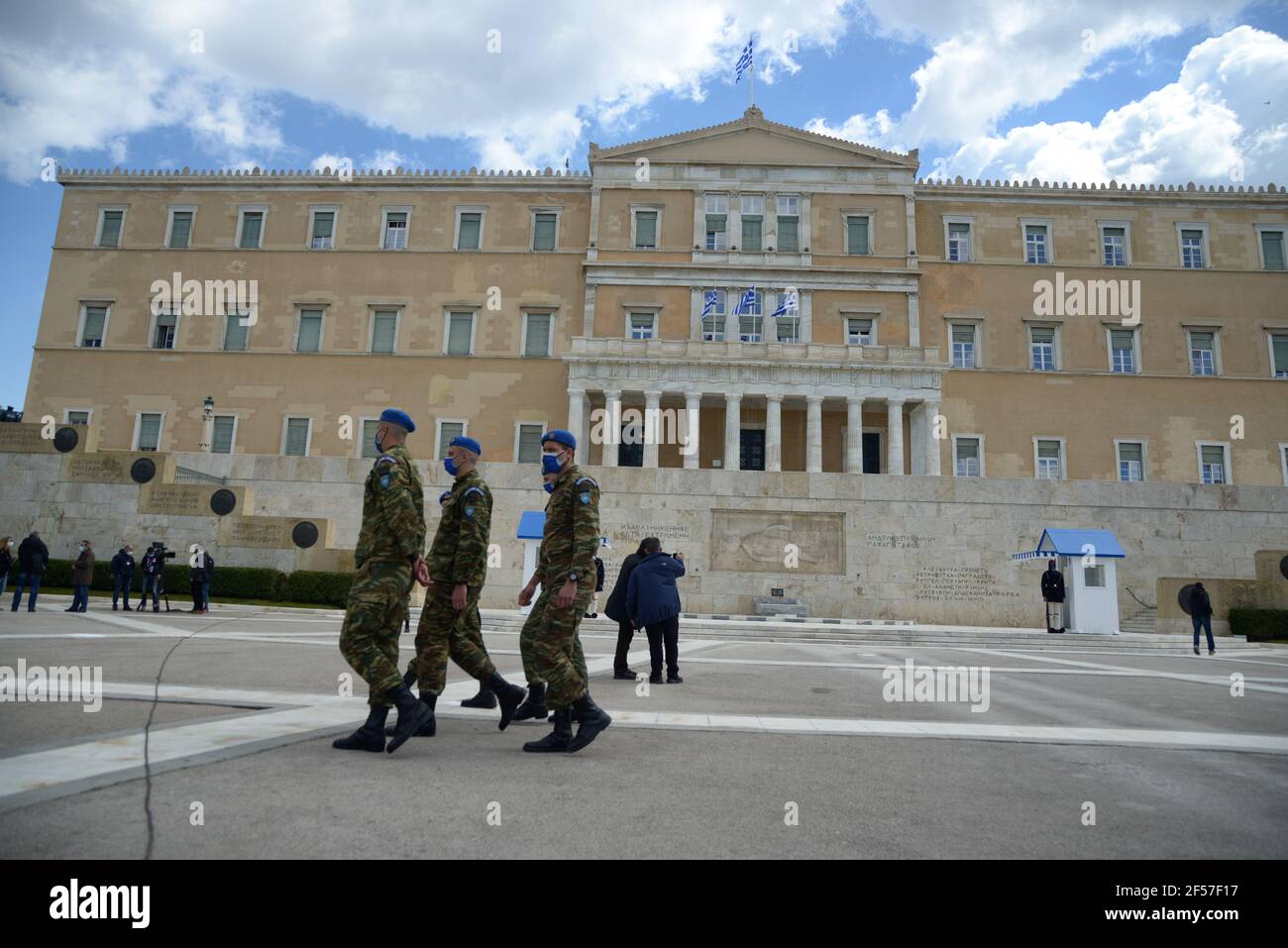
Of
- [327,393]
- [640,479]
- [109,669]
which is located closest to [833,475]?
[640,479]

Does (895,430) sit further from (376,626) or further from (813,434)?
(376,626)

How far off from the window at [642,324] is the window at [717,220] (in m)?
4.58

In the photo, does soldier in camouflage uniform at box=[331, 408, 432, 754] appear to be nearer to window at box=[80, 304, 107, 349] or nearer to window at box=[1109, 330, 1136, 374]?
window at box=[1109, 330, 1136, 374]

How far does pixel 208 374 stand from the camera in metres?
38.4

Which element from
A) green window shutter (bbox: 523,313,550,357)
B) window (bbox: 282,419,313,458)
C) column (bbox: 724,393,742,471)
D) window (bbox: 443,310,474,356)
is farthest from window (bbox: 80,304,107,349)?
column (bbox: 724,393,742,471)

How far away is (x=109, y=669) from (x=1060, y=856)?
26.5 ft

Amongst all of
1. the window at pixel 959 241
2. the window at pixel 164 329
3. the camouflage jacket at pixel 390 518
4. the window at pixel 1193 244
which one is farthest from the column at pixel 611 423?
the window at pixel 1193 244

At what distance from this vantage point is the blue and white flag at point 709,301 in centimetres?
3406

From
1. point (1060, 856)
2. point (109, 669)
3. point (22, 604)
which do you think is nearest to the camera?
point (1060, 856)

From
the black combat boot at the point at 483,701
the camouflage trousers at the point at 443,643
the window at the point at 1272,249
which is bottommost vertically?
the black combat boot at the point at 483,701

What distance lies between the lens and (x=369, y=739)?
4652 millimetres

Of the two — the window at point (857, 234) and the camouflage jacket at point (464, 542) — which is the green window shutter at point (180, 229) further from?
the camouflage jacket at point (464, 542)

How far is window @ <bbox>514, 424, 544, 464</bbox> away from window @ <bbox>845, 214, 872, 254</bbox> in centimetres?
1731
